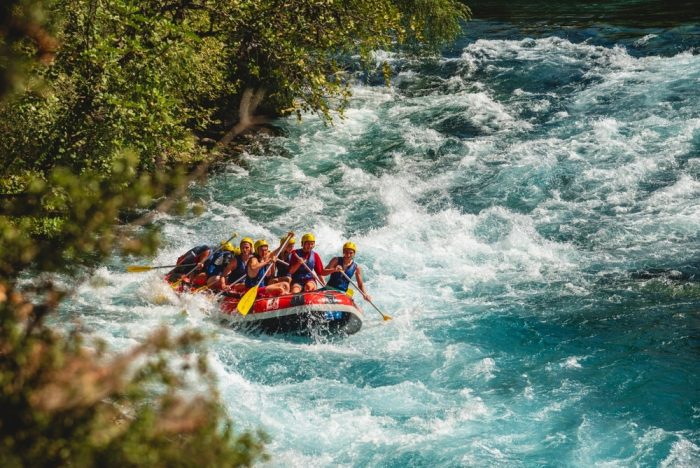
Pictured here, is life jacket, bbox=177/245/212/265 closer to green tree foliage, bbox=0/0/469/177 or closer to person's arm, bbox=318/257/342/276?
green tree foliage, bbox=0/0/469/177

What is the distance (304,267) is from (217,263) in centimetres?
147

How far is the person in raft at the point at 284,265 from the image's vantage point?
1117cm

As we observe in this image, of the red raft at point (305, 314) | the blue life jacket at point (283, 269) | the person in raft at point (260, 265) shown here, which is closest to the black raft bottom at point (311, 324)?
the red raft at point (305, 314)

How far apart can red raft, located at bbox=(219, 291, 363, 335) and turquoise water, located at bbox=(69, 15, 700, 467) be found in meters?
0.24

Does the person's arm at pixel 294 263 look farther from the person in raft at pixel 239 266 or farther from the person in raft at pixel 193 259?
the person in raft at pixel 193 259

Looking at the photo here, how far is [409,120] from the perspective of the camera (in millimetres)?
18859

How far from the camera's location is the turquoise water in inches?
302

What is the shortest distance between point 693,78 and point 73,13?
16215 millimetres

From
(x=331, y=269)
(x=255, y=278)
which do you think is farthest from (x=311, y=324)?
(x=255, y=278)

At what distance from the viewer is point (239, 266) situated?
36.8ft

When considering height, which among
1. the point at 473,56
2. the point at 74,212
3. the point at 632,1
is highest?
the point at 632,1

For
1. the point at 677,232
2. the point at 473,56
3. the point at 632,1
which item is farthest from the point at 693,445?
the point at 632,1

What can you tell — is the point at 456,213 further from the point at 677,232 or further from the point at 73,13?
the point at 73,13

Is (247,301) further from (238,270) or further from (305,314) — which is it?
(238,270)
